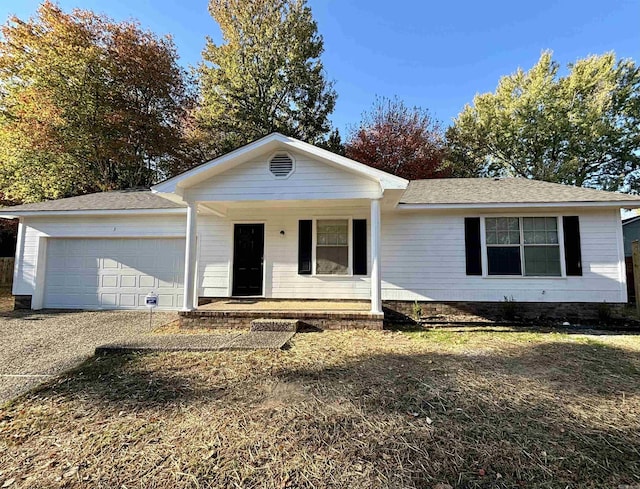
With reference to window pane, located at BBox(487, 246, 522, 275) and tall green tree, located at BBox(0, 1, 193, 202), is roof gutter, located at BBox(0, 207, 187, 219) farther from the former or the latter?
window pane, located at BBox(487, 246, 522, 275)

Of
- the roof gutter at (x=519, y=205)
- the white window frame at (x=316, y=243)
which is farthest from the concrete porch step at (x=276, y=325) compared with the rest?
the roof gutter at (x=519, y=205)

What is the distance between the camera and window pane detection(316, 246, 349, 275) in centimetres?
852

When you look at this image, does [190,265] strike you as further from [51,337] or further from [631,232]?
[631,232]

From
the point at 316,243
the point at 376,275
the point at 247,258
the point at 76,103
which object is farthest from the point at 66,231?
the point at 376,275

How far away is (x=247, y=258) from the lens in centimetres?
891

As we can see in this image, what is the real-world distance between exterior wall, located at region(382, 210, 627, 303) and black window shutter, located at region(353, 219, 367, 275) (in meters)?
0.48

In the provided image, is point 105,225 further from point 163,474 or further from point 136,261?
point 163,474

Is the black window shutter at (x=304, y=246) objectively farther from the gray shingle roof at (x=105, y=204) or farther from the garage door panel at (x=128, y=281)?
the garage door panel at (x=128, y=281)

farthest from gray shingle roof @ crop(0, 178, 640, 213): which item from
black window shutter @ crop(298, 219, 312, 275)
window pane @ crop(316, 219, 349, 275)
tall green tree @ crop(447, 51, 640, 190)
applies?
tall green tree @ crop(447, 51, 640, 190)

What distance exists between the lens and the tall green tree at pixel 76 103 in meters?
13.2

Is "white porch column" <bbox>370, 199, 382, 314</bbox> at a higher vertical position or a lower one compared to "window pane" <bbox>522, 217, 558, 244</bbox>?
lower

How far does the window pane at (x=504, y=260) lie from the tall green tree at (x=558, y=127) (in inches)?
497

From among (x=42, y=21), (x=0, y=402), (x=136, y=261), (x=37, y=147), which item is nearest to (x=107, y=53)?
(x=42, y=21)

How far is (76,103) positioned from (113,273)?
901cm
